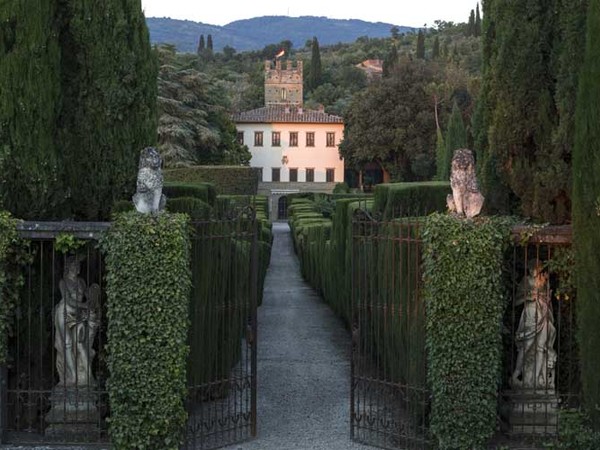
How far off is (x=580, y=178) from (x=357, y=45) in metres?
137

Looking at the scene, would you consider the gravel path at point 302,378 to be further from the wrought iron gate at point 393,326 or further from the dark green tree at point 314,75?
the dark green tree at point 314,75

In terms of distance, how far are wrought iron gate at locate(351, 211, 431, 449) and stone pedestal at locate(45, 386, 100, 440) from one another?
104 inches

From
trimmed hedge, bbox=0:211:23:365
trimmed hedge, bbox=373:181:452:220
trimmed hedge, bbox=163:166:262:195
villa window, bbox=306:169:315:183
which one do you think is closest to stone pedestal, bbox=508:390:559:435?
trimmed hedge, bbox=373:181:452:220

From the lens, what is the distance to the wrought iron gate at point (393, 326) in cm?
762

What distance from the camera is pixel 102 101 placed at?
797 centimetres

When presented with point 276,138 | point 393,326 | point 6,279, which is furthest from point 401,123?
point 6,279

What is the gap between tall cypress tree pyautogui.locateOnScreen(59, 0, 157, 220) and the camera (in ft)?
25.9

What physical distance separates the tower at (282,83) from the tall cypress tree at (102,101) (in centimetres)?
7373

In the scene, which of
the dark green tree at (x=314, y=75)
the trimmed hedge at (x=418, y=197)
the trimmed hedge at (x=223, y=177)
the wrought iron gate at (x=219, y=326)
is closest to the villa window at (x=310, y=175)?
the trimmed hedge at (x=223, y=177)

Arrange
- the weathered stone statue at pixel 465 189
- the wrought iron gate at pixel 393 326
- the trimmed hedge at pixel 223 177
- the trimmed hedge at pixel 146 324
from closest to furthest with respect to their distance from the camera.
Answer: the trimmed hedge at pixel 146 324 < the weathered stone statue at pixel 465 189 < the wrought iron gate at pixel 393 326 < the trimmed hedge at pixel 223 177

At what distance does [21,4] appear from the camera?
741cm

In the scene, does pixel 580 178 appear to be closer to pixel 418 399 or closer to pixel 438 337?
pixel 438 337

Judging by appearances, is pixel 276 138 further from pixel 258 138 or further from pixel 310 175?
pixel 310 175

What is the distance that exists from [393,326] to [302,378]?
2579 mm
